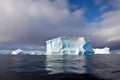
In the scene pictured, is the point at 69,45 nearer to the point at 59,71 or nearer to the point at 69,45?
the point at 69,45

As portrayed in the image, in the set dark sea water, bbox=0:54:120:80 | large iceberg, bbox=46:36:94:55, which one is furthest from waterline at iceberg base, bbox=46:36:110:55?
dark sea water, bbox=0:54:120:80

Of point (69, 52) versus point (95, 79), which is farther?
point (69, 52)

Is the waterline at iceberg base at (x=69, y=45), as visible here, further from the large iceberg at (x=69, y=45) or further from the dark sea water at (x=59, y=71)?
the dark sea water at (x=59, y=71)

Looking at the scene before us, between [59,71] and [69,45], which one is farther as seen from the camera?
[69,45]

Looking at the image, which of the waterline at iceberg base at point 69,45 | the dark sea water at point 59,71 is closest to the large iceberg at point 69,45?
the waterline at iceberg base at point 69,45

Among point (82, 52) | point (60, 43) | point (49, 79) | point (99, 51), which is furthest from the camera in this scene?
point (99, 51)

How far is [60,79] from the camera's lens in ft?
52.1

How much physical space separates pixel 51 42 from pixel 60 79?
70.8 metres

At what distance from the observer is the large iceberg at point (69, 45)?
83.0 metres

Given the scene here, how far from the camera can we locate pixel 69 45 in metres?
85.0

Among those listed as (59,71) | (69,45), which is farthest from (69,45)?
(59,71)

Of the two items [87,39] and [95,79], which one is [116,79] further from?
[87,39]

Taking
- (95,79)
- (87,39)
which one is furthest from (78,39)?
(95,79)

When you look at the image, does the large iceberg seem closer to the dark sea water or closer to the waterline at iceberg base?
the waterline at iceberg base
